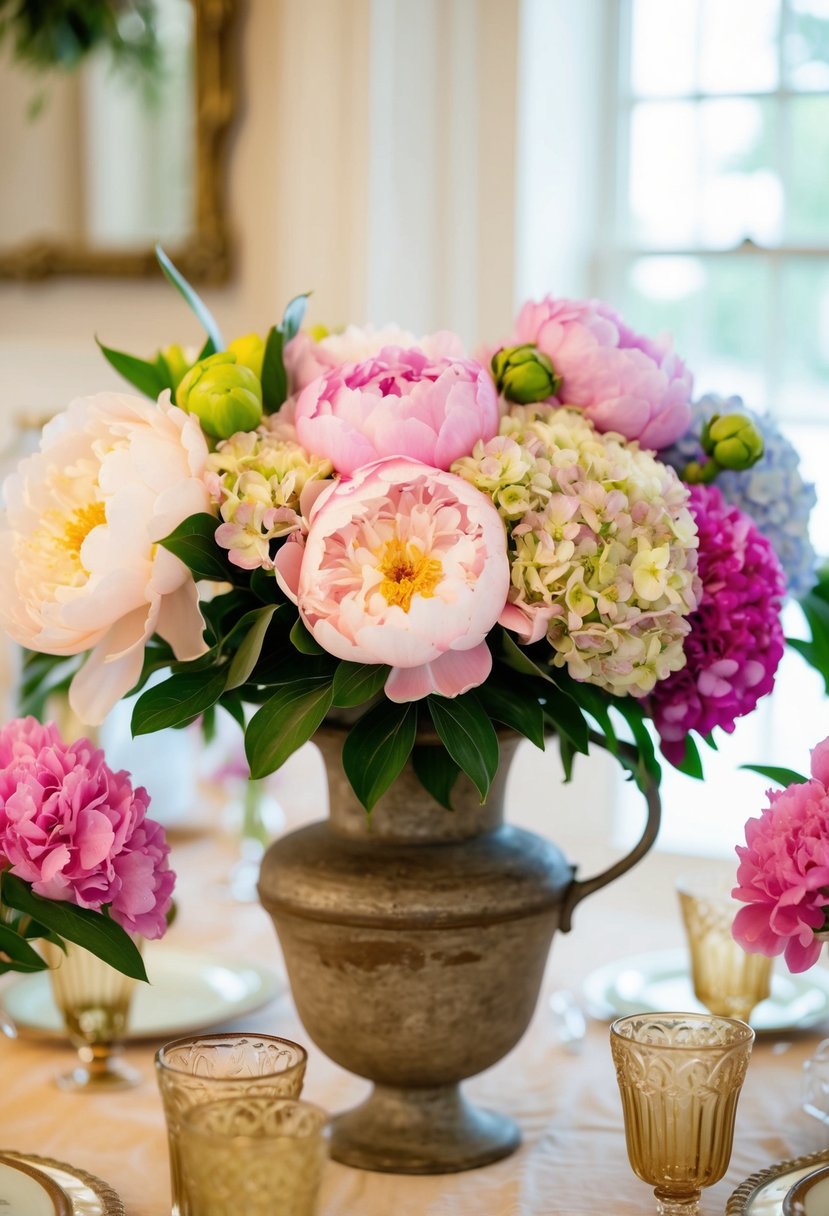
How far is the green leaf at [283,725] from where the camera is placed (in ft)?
2.71

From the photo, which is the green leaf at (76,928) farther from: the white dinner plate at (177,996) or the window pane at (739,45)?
the window pane at (739,45)

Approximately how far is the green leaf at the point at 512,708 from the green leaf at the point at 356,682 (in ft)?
0.22

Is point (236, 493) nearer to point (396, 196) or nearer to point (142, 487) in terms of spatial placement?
point (142, 487)

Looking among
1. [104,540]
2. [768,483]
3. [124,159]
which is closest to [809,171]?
[124,159]

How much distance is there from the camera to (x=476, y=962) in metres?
0.90

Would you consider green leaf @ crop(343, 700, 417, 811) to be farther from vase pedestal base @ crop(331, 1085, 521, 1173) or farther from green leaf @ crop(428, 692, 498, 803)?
vase pedestal base @ crop(331, 1085, 521, 1173)

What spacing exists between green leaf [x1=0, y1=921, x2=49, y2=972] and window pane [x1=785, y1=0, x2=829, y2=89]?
1.64 meters

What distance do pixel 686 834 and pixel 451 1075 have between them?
1.27 m

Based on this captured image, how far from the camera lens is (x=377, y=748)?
847 mm

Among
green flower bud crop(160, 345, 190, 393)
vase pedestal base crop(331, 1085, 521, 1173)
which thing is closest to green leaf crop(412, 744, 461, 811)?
vase pedestal base crop(331, 1085, 521, 1173)

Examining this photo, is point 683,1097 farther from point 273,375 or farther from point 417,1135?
point 273,375

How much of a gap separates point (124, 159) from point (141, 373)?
4.73ft

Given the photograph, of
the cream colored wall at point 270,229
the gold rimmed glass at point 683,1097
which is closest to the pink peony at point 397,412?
the gold rimmed glass at point 683,1097

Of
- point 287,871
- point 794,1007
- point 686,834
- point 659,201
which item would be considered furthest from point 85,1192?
point 659,201
